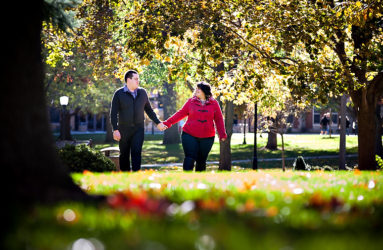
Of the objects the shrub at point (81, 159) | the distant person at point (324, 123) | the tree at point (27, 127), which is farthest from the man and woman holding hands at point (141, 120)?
Result: the distant person at point (324, 123)

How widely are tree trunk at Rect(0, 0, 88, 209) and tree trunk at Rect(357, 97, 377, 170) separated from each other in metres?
11.2

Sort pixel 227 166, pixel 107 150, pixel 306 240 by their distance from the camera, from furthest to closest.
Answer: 1. pixel 227 166
2. pixel 107 150
3. pixel 306 240

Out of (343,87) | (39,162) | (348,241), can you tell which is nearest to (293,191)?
(348,241)

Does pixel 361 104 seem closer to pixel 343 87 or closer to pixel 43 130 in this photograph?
pixel 343 87

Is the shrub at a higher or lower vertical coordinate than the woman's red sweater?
lower

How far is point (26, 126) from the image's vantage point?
3.93 meters

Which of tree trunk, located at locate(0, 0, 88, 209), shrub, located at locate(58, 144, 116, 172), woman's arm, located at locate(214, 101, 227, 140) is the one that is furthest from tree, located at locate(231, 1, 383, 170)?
tree trunk, located at locate(0, 0, 88, 209)

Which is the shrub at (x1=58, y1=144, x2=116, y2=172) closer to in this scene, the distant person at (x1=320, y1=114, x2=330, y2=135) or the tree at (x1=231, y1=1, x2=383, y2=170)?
the tree at (x1=231, y1=1, x2=383, y2=170)

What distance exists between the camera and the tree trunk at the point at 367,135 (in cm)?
1378

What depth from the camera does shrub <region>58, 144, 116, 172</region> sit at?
901 centimetres

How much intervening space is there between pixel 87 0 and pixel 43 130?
10485 mm

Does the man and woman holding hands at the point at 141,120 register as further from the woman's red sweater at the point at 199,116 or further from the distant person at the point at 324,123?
the distant person at the point at 324,123

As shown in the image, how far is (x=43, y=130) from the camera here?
4.14m

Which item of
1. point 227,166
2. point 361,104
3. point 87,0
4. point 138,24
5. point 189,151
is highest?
point 87,0
